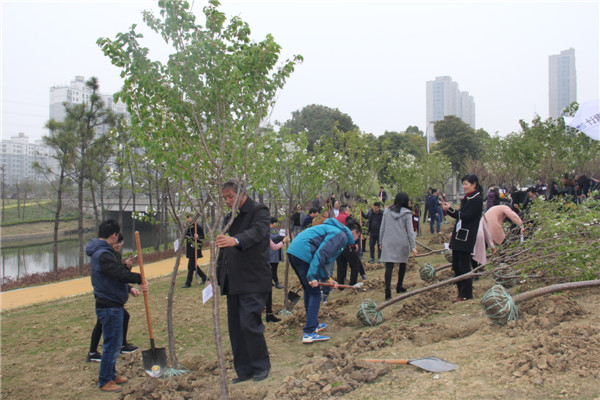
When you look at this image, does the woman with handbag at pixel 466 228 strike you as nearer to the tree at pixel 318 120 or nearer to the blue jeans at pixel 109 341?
the blue jeans at pixel 109 341

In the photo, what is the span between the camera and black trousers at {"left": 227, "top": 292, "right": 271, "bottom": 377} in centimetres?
444

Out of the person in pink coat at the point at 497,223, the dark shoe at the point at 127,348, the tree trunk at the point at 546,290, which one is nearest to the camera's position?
the tree trunk at the point at 546,290

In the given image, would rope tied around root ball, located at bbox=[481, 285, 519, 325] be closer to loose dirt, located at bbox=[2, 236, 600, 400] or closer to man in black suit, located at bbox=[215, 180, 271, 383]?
loose dirt, located at bbox=[2, 236, 600, 400]

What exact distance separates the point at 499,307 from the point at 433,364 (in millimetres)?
1228

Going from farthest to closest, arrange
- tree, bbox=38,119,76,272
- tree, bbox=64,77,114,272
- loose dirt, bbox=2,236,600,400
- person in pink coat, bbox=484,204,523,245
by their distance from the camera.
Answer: tree, bbox=64,77,114,272 → tree, bbox=38,119,76,272 → person in pink coat, bbox=484,204,523,245 → loose dirt, bbox=2,236,600,400

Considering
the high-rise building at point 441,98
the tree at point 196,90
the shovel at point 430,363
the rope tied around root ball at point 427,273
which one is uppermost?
the high-rise building at point 441,98

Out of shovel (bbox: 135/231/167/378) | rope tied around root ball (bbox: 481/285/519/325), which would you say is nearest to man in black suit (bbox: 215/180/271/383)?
shovel (bbox: 135/231/167/378)

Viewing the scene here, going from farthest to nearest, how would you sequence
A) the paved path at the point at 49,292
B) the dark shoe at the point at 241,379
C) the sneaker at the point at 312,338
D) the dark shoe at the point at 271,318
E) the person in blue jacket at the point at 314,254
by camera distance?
the paved path at the point at 49,292, the dark shoe at the point at 271,318, the sneaker at the point at 312,338, the person in blue jacket at the point at 314,254, the dark shoe at the point at 241,379

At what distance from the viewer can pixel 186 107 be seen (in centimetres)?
425

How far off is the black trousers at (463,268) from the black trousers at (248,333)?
329cm

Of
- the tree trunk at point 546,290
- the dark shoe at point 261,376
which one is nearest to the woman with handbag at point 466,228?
the tree trunk at point 546,290

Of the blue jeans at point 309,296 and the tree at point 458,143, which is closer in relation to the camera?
the blue jeans at point 309,296

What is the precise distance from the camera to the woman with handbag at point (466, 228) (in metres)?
6.23

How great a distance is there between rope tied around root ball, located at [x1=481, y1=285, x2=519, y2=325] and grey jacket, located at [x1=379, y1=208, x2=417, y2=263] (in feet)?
7.92
